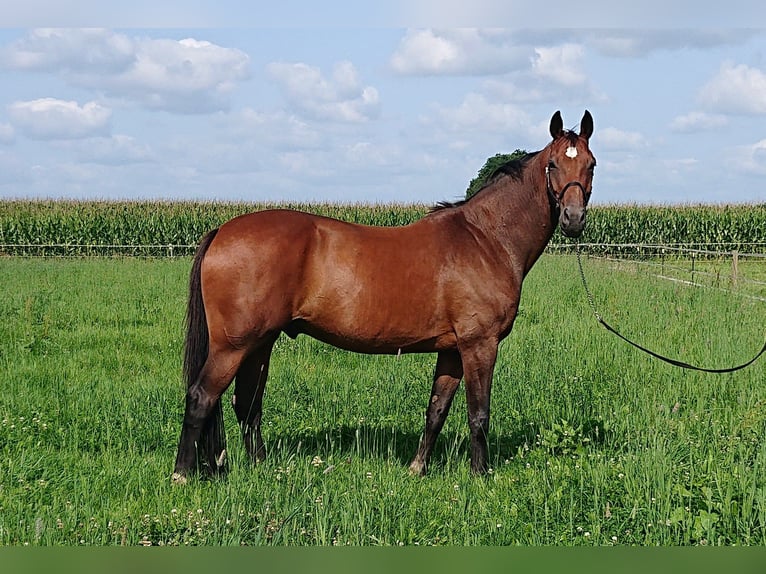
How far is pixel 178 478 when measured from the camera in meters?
5.22

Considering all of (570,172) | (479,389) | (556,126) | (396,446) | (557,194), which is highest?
(556,126)

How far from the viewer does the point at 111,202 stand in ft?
145

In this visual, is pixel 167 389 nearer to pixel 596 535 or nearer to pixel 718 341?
pixel 596 535

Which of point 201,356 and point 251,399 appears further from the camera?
point 251,399

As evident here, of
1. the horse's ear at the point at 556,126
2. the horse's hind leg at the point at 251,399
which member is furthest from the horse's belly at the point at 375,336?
the horse's ear at the point at 556,126

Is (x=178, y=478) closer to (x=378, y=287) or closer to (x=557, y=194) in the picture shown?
(x=378, y=287)

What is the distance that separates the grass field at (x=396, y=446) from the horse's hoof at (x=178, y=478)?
0.08m

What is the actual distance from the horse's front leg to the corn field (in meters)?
28.7

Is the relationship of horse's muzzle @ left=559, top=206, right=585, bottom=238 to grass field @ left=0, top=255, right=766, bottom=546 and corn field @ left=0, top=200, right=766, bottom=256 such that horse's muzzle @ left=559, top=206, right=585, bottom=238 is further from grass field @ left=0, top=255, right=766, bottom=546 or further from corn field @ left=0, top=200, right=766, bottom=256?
corn field @ left=0, top=200, right=766, bottom=256

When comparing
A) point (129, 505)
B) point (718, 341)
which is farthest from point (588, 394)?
point (129, 505)

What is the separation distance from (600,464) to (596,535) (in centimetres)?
96

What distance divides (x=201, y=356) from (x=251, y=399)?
2.02 ft

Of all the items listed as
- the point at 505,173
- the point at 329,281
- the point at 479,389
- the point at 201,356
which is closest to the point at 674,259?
the point at 505,173

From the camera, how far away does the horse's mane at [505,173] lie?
5.86 meters
